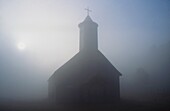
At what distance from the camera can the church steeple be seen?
3116 cm

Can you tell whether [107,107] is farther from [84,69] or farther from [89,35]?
[89,35]

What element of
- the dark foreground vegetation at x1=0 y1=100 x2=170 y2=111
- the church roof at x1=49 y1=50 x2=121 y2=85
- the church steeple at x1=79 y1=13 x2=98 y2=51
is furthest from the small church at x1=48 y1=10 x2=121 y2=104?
the dark foreground vegetation at x1=0 y1=100 x2=170 y2=111

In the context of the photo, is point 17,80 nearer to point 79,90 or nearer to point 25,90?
point 25,90

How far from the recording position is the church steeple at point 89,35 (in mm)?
31156

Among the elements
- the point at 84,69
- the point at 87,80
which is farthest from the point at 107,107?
the point at 84,69

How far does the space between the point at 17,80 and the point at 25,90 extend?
226 inches

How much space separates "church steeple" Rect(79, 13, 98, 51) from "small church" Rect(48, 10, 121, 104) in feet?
0.48

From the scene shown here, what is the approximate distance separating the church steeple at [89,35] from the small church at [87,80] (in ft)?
0.48

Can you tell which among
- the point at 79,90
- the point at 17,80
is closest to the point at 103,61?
the point at 79,90

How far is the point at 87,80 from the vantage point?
27.3 m

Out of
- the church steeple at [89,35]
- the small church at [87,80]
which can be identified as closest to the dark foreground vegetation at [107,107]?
the small church at [87,80]

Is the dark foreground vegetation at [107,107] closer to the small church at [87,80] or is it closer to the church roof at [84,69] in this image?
the small church at [87,80]

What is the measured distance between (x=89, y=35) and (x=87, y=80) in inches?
293

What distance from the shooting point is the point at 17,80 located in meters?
67.6
